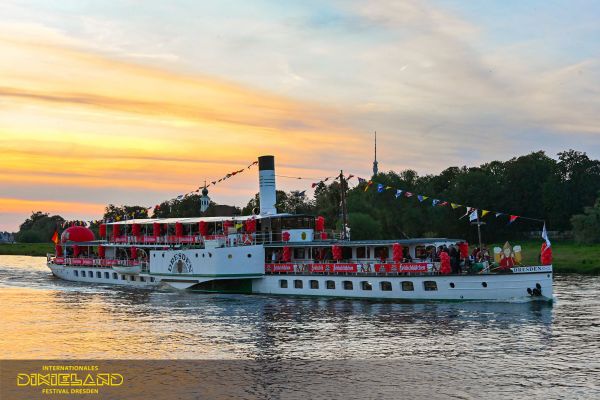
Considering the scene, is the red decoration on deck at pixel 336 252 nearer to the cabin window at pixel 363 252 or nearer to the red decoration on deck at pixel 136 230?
the cabin window at pixel 363 252

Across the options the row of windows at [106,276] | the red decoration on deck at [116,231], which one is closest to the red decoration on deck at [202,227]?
the row of windows at [106,276]

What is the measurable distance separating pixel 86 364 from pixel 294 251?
102 ft

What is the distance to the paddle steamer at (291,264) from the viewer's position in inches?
2002

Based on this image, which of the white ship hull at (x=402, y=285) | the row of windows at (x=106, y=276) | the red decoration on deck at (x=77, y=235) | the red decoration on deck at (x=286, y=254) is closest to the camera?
the white ship hull at (x=402, y=285)

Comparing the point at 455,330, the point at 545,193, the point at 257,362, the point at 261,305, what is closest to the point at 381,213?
the point at 545,193

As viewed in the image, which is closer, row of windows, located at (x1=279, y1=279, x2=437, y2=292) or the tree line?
row of windows, located at (x1=279, y1=279, x2=437, y2=292)

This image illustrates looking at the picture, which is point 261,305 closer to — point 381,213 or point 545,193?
point 381,213

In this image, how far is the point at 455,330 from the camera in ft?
135

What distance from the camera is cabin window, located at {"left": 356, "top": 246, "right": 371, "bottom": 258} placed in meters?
58.3

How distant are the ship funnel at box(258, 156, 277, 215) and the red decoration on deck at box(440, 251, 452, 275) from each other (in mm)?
22276

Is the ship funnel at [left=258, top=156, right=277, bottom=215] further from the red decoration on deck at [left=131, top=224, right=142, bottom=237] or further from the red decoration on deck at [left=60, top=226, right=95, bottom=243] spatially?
the red decoration on deck at [left=60, top=226, right=95, bottom=243]

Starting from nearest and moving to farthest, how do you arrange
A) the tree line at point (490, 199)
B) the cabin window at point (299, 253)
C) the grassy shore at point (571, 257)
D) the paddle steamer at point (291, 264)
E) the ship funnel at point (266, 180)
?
the paddle steamer at point (291, 264) → the cabin window at point (299, 253) → the ship funnel at point (266, 180) → the grassy shore at point (571, 257) → the tree line at point (490, 199)

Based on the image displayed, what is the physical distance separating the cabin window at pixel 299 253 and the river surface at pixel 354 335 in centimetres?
543

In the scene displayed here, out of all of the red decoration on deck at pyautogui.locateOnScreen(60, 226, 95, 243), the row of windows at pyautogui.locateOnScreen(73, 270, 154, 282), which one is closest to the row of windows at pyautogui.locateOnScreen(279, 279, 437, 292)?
the row of windows at pyautogui.locateOnScreen(73, 270, 154, 282)
